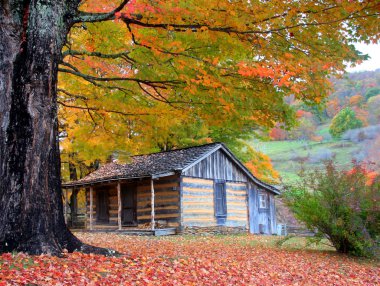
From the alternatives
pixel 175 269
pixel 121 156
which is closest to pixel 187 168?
pixel 121 156

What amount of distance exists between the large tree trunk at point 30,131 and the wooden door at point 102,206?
16.4 meters

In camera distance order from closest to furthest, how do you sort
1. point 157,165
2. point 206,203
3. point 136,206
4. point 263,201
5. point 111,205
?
point 157,165
point 206,203
point 136,206
point 111,205
point 263,201

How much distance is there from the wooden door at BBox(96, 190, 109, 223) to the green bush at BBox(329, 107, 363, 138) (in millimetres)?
61758

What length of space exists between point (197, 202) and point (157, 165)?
2.82 meters

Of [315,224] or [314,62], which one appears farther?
[315,224]

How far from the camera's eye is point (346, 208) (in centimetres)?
1149

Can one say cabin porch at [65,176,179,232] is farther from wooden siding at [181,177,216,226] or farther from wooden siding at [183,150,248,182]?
wooden siding at [183,150,248,182]

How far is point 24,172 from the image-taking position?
6.88 metres

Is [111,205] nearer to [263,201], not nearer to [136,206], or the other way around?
[136,206]

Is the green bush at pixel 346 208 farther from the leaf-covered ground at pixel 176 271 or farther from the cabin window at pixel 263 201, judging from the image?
the cabin window at pixel 263 201

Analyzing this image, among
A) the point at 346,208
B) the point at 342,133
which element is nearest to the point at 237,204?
the point at 346,208

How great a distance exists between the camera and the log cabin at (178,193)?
65.0ft

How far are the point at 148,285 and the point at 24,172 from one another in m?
2.91

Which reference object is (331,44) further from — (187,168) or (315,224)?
(187,168)
